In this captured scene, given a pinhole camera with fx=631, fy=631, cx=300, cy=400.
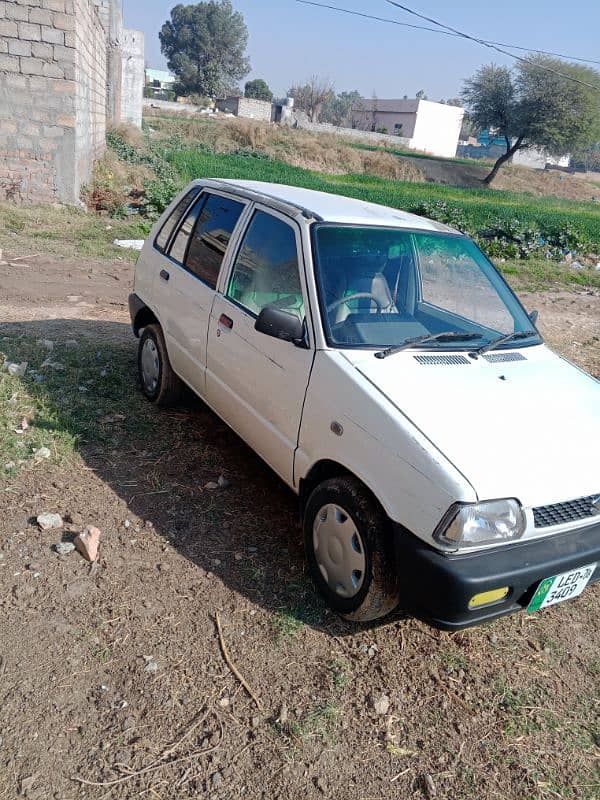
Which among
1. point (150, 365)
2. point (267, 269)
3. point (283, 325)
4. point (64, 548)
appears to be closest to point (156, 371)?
point (150, 365)

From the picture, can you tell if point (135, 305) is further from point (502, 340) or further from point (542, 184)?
point (542, 184)

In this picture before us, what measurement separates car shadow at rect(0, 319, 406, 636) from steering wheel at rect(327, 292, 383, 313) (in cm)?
137

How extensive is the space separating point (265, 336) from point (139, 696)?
182 cm

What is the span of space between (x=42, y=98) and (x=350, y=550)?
11.4 m

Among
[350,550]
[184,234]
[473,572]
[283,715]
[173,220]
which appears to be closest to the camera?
[473,572]

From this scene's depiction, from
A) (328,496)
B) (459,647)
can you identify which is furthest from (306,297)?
(459,647)

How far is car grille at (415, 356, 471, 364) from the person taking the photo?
3.09m

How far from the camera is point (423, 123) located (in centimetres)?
8600

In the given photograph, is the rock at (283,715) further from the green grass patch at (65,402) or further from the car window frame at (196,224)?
the car window frame at (196,224)

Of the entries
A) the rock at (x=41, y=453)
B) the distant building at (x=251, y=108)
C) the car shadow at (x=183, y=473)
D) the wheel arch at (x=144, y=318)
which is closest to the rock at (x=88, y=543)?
the car shadow at (x=183, y=473)

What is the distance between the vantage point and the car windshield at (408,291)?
10.6 ft

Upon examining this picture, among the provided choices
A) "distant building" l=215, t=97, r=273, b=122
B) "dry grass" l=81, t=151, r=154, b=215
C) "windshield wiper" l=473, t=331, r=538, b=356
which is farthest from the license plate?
"distant building" l=215, t=97, r=273, b=122

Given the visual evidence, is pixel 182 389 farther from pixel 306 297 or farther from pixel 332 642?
pixel 332 642

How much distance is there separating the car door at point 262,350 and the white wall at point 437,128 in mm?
86785
